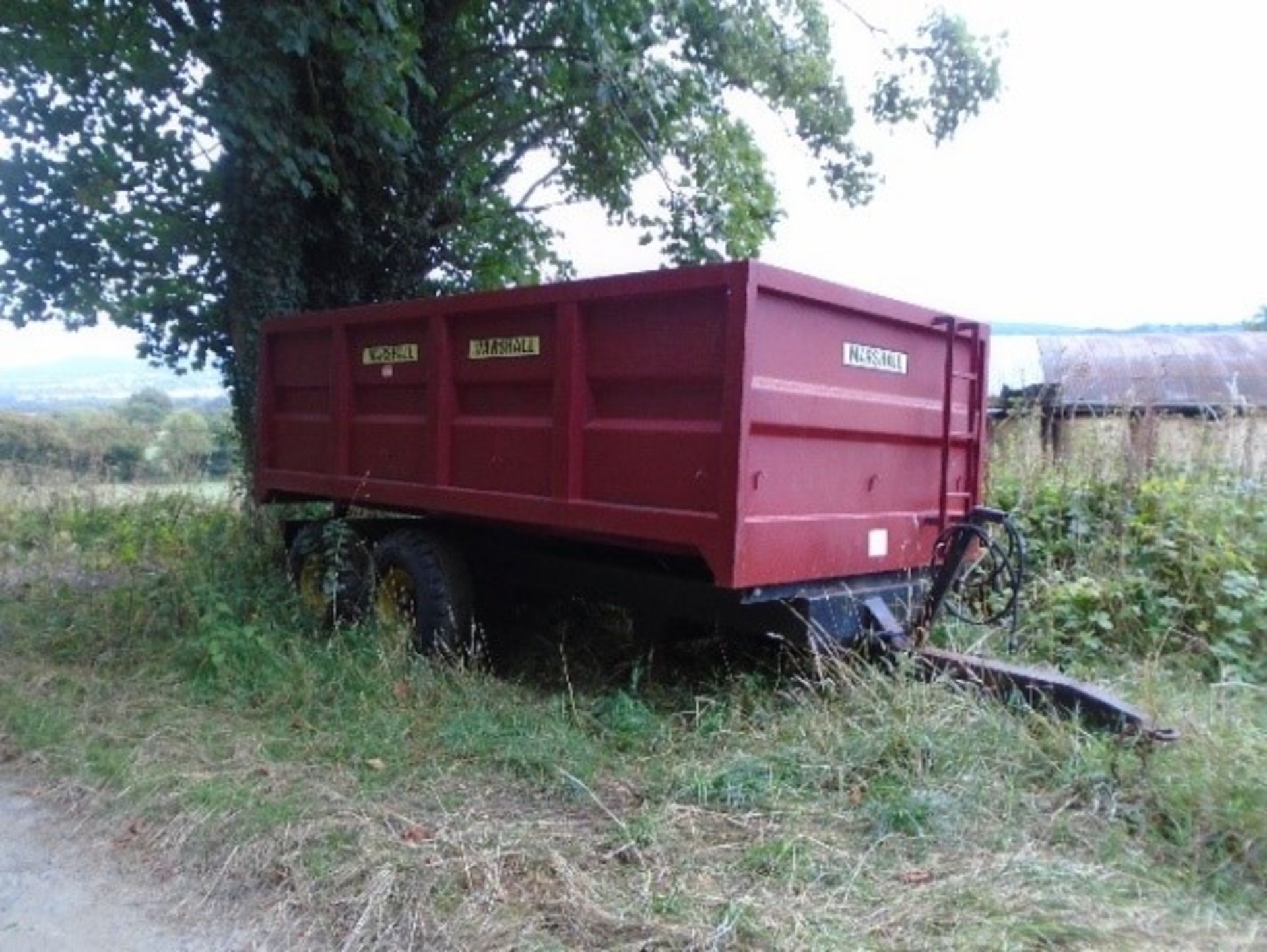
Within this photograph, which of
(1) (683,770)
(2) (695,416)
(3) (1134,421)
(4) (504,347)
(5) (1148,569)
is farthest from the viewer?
(3) (1134,421)

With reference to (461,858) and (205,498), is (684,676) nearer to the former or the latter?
(461,858)

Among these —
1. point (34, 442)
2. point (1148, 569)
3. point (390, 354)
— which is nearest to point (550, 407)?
point (390, 354)

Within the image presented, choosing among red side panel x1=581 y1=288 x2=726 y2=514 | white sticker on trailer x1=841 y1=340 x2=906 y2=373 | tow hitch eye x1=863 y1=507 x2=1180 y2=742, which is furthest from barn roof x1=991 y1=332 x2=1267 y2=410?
red side panel x1=581 y1=288 x2=726 y2=514

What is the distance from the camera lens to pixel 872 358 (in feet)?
15.0

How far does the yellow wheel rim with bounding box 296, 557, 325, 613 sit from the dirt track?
2653 mm

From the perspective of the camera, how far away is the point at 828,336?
14.0ft

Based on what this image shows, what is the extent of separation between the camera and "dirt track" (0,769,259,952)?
9.46 ft

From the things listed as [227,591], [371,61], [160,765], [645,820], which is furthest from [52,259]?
[645,820]

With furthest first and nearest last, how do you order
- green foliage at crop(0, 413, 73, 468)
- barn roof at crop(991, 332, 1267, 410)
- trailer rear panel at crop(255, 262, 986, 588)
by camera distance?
barn roof at crop(991, 332, 1267, 410), green foliage at crop(0, 413, 73, 468), trailer rear panel at crop(255, 262, 986, 588)

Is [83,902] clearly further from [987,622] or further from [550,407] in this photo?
[987,622]

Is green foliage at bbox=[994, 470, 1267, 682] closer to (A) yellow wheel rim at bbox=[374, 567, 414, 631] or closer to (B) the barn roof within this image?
(A) yellow wheel rim at bbox=[374, 567, 414, 631]

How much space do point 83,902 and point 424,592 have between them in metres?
2.51

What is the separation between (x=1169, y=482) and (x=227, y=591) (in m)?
5.99

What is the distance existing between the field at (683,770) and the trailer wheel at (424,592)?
0.81 feet
